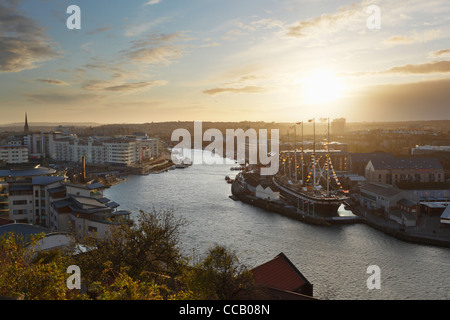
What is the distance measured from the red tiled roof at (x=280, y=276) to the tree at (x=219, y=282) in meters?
1.13

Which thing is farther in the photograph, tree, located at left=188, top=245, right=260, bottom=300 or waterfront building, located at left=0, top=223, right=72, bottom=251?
waterfront building, located at left=0, top=223, right=72, bottom=251

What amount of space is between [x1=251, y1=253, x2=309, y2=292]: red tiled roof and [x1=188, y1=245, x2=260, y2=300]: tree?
1128 millimetres

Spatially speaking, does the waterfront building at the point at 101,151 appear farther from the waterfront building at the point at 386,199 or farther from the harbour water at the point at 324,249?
the waterfront building at the point at 386,199

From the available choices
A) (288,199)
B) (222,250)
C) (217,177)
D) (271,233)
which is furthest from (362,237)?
(217,177)

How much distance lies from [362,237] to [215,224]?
2882 millimetres

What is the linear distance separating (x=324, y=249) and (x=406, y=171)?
6.68m

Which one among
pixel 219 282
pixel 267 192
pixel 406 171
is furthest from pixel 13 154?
pixel 219 282

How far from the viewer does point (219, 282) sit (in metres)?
2.14

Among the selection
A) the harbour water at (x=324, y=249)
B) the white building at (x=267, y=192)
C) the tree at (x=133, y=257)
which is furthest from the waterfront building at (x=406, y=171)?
the tree at (x=133, y=257)

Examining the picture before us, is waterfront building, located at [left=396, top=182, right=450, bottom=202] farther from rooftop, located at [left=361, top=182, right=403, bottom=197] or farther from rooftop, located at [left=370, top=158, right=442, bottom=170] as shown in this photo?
rooftop, located at [left=370, top=158, right=442, bottom=170]

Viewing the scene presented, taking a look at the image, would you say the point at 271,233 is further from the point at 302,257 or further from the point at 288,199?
the point at 288,199

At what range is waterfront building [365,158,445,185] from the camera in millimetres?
11211

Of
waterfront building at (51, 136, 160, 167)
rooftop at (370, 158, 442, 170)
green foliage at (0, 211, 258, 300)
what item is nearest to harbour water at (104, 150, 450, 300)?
green foliage at (0, 211, 258, 300)
